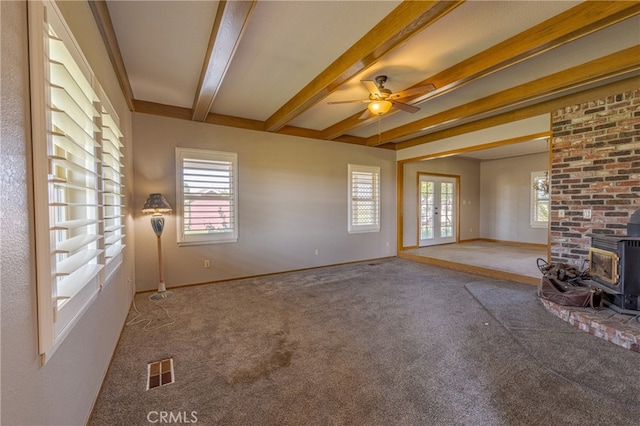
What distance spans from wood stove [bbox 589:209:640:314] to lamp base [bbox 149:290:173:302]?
518 cm

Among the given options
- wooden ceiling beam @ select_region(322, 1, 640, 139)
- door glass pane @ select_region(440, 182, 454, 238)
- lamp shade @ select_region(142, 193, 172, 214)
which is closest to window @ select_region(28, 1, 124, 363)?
lamp shade @ select_region(142, 193, 172, 214)

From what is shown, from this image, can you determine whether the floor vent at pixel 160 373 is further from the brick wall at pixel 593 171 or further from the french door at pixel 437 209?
the french door at pixel 437 209

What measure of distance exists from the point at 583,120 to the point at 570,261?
74.5 inches

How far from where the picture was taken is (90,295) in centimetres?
167

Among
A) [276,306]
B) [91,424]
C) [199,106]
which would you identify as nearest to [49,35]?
[91,424]

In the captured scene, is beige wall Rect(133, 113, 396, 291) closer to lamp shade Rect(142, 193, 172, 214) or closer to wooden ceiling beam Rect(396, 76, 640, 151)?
lamp shade Rect(142, 193, 172, 214)

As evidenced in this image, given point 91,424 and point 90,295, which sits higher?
point 90,295

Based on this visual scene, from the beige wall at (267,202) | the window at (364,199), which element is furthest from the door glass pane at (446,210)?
the window at (364,199)

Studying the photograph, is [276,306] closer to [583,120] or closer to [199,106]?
[199,106]

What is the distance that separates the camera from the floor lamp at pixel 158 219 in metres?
3.63

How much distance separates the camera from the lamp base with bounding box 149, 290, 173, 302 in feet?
12.2

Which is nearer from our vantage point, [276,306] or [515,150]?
[276,306]

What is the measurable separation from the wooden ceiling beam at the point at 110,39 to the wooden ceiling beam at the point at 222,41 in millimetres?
748

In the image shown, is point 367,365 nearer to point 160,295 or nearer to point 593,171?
point 160,295
